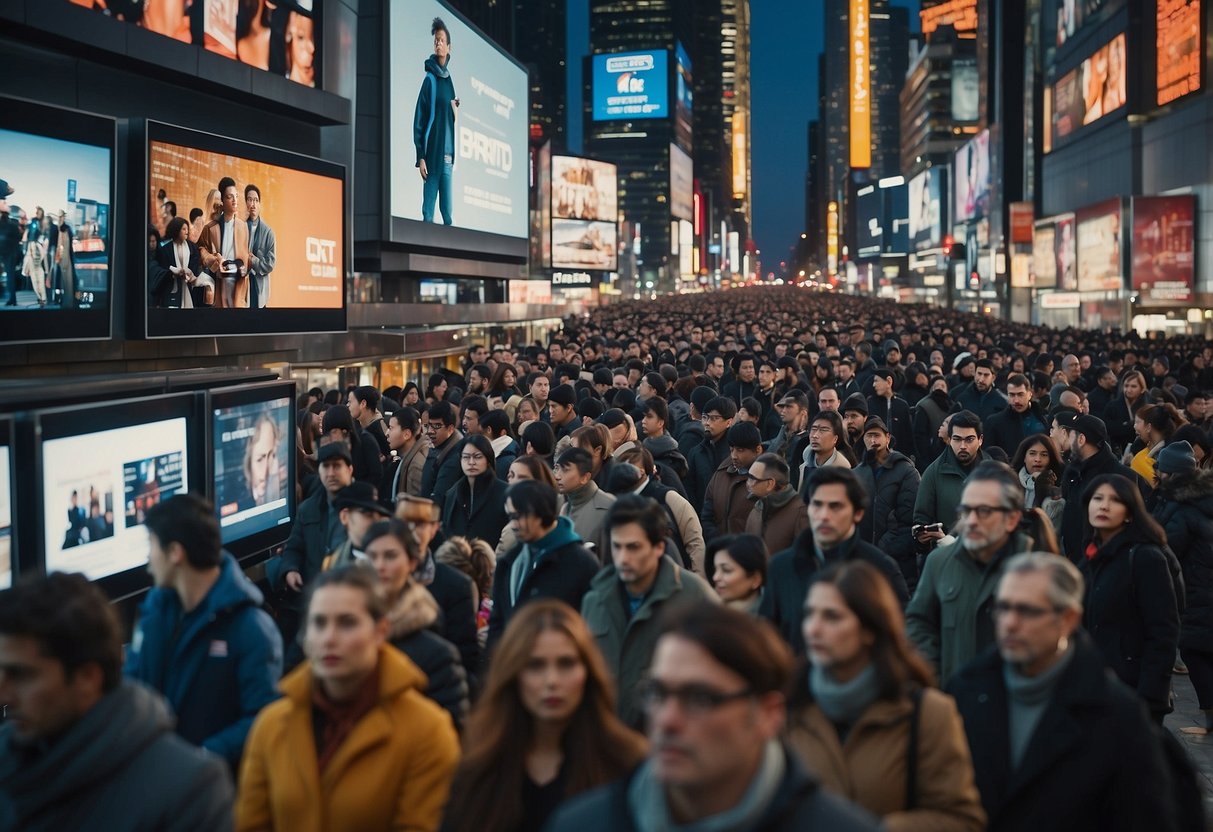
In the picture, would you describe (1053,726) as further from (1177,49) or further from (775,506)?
(1177,49)

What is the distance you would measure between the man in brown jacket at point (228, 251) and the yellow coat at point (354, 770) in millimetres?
14664

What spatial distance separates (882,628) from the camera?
404 centimetres

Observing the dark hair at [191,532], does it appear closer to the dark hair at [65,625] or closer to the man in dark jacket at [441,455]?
the dark hair at [65,625]

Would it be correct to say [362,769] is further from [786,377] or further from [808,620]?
[786,377]

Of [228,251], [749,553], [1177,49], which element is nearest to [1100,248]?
[1177,49]

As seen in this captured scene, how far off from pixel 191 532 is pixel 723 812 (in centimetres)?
286

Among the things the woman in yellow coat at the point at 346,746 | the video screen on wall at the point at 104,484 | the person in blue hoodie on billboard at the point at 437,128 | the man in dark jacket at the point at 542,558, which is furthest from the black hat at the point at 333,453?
the person in blue hoodie on billboard at the point at 437,128

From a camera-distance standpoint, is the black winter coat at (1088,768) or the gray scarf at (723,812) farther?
the black winter coat at (1088,768)

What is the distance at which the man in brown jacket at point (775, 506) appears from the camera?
8367 mm

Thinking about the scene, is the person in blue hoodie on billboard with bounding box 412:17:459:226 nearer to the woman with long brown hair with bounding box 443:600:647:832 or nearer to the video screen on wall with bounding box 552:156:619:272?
the woman with long brown hair with bounding box 443:600:647:832

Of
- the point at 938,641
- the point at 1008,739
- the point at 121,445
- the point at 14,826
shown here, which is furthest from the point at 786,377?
the point at 14,826

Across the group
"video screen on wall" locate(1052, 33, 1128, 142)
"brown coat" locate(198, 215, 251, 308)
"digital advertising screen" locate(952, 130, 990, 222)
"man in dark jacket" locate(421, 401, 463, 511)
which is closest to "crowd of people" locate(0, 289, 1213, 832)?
"man in dark jacket" locate(421, 401, 463, 511)

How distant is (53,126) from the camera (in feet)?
45.6

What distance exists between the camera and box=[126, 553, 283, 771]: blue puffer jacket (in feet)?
16.1
